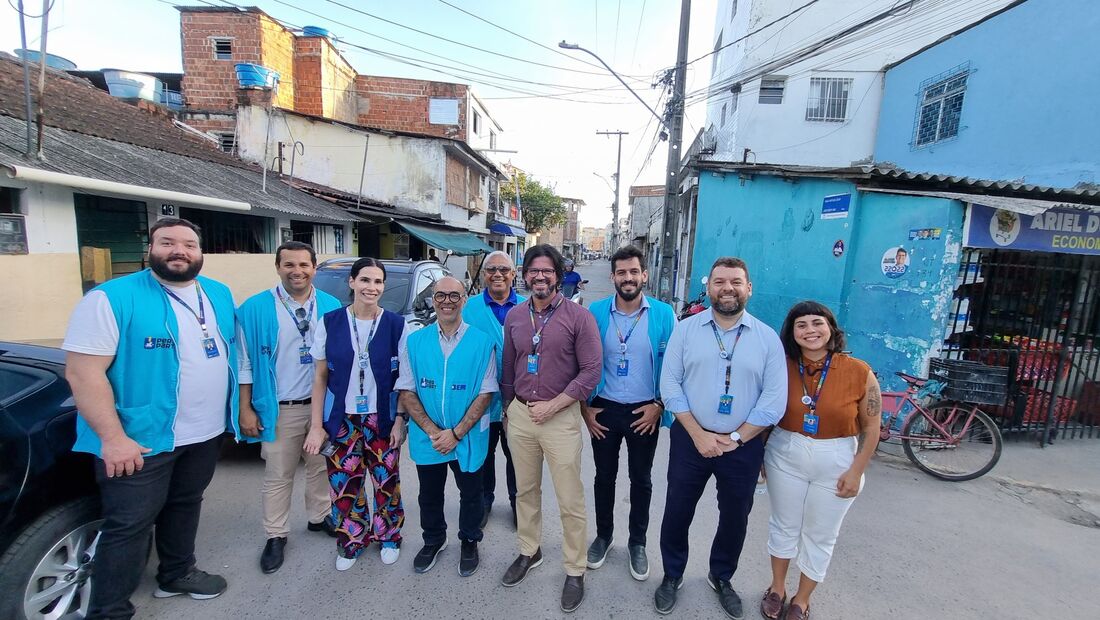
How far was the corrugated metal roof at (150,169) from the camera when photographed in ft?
17.8

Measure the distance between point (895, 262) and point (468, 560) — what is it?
234 inches

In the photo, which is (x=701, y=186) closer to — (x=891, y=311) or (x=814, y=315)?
(x=891, y=311)

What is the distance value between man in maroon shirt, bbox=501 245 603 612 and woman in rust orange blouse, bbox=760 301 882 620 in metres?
1.04

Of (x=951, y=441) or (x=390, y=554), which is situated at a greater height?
(x=951, y=441)

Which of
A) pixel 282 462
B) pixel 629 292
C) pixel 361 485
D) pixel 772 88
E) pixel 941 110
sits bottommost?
pixel 361 485

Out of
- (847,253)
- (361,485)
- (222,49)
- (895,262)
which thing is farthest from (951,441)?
(222,49)

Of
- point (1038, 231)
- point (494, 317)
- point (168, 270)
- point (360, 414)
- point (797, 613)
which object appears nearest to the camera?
point (168, 270)

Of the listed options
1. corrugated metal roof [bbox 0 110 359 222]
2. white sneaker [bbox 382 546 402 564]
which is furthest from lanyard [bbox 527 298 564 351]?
corrugated metal roof [bbox 0 110 359 222]

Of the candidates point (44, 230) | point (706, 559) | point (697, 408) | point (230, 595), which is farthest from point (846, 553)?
point (44, 230)

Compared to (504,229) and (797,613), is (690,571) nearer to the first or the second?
(797,613)

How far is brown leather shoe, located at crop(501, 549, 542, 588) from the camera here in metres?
2.79

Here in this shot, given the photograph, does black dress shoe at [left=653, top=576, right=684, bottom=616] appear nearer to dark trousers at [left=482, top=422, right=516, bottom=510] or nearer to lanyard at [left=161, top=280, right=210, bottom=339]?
dark trousers at [left=482, top=422, right=516, bottom=510]

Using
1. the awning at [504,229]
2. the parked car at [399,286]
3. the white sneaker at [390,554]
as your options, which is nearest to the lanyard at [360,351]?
the white sneaker at [390,554]

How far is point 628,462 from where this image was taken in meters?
2.95
